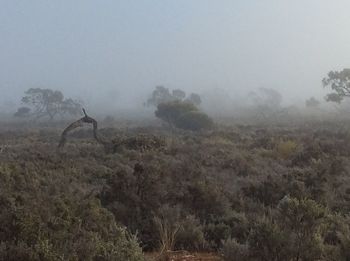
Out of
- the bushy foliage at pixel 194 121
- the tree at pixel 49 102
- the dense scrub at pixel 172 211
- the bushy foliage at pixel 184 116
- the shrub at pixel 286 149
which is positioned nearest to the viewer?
the dense scrub at pixel 172 211

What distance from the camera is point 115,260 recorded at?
5.88 meters

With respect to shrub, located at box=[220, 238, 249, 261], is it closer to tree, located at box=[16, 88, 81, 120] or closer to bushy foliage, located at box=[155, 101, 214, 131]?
bushy foliage, located at box=[155, 101, 214, 131]

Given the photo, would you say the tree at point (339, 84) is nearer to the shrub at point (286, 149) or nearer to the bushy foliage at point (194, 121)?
the bushy foliage at point (194, 121)

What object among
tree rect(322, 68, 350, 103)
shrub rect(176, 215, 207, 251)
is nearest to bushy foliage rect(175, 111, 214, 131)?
tree rect(322, 68, 350, 103)

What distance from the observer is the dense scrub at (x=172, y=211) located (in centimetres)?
626

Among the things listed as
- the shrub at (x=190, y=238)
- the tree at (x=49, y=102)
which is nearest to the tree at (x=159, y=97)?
the tree at (x=49, y=102)

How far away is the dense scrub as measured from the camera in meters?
6.26

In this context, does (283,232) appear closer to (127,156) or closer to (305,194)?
(305,194)

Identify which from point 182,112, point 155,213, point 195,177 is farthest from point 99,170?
point 182,112

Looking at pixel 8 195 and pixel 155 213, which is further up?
A: pixel 8 195

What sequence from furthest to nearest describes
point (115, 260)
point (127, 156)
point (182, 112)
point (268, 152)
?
1. point (182, 112)
2. point (268, 152)
3. point (127, 156)
4. point (115, 260)

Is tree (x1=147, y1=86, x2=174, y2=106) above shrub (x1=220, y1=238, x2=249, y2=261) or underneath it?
above

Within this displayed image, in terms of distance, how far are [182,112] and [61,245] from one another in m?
46.6

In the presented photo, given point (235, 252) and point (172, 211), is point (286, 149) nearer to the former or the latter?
point (172, 211)
